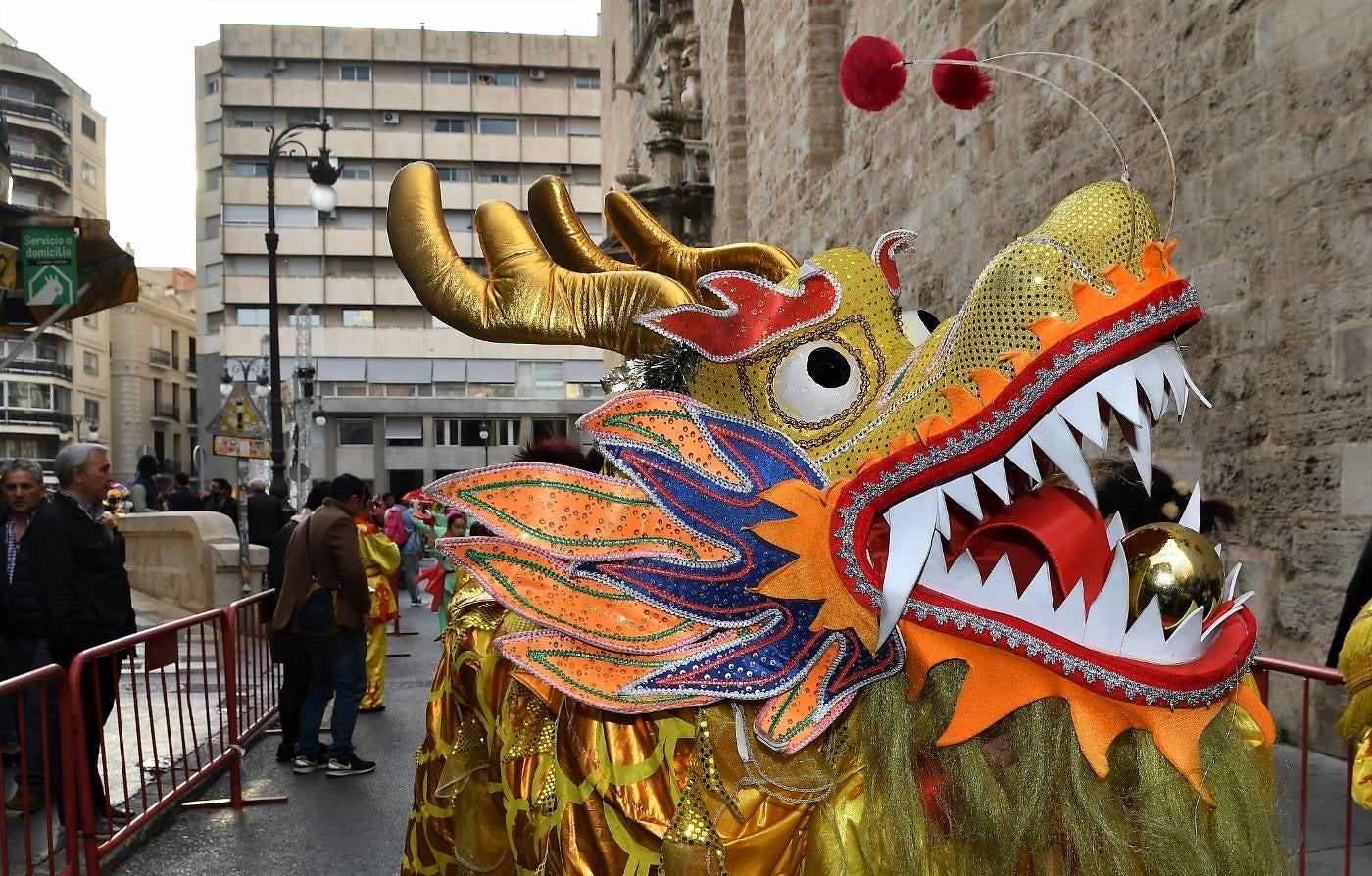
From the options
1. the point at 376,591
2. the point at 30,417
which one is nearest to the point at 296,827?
the point at 376,591

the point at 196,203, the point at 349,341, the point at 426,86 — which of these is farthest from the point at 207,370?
the point at 426,86

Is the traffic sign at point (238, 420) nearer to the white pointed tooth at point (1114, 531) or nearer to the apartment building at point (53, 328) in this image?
the white pointed tooth at point (1114, 531)

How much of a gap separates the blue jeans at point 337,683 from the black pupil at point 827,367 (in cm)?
479

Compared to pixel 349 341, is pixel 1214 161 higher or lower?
lower

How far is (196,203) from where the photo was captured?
48656 millimetres

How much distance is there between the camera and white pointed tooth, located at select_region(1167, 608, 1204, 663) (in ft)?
→ 5.54

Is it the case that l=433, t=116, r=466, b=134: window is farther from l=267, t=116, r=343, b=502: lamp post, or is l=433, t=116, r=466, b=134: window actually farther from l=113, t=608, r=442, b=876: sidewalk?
l=113, t=608, r=442, b=876: sidewalk

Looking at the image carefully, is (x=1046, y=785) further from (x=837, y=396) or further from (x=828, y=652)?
(x=837, y=396)

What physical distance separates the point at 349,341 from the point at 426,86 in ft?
39.3

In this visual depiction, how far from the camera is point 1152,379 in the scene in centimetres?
161

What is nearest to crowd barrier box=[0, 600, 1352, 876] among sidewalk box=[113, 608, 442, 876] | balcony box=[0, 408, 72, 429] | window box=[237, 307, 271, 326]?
sidewalk box=[113, 608, 442, 876]

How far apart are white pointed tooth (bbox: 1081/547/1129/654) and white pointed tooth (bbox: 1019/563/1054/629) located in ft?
0.20

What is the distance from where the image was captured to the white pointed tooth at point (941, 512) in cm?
174

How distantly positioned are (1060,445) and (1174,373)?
0.20 meters
